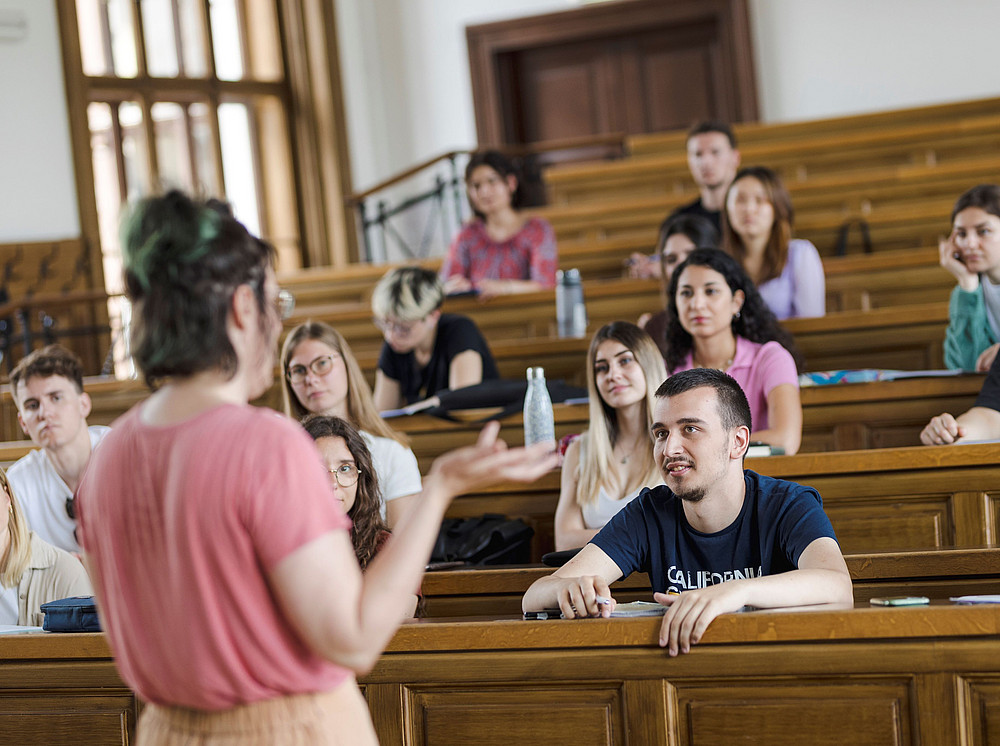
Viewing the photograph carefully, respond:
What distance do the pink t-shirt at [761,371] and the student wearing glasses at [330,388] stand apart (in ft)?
2.64

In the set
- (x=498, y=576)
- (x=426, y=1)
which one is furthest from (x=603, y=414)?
(x=426, y=1)

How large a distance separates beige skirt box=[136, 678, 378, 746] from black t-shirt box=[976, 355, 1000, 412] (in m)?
2.17

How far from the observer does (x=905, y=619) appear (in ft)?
5.08

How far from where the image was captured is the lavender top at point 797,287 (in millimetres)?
3768

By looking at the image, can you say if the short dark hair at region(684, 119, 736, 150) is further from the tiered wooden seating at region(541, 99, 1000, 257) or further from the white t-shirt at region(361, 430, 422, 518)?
the white t-shirt at region(361, 430, 422, 518)

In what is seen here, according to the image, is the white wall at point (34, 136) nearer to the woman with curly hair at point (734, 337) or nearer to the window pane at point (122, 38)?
the window pane at point (122, 38)

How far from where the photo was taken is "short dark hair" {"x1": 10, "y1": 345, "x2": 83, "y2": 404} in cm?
317

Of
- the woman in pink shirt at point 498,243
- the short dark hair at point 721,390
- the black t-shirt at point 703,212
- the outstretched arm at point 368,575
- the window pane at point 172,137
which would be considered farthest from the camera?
the window pane at point 172,137

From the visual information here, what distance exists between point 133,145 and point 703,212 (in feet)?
14.0

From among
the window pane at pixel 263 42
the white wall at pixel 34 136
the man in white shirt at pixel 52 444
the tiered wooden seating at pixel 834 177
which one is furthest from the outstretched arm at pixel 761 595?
the window pane at pixel 263 42

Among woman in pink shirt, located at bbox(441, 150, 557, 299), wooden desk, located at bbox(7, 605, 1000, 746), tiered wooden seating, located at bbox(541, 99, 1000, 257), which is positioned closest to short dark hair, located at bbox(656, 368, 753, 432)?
wooden desk, located at bbox(7, 605, 1000, 746)

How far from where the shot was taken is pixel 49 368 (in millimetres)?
3172

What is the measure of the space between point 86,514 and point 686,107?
736 cm

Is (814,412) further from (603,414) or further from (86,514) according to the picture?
(86,514)
